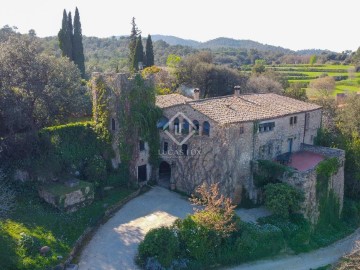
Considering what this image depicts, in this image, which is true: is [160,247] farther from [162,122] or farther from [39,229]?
[162,122]

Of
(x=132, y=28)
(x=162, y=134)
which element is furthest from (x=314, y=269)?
(x=132, y=28)

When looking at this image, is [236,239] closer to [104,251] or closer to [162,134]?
[104,251]

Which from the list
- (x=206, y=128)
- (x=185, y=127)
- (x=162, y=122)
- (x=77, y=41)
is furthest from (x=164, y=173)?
(x=77, y=41)

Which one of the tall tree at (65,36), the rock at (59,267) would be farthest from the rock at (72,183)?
the tall tree at (65,36)

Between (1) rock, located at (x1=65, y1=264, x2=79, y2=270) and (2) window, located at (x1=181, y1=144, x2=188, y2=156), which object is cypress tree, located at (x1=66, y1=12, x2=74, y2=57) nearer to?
(2) window, located at (x1=181, y1=144, x2=188, y2=156)

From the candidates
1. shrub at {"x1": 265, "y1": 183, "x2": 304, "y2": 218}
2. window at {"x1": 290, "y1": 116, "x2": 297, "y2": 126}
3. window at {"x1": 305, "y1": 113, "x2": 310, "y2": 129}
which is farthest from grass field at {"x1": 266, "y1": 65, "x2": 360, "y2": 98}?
shrub at {"x1": 265, "y1": 183, "x2": 304, "y2": 218}

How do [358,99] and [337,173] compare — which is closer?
[337,173]

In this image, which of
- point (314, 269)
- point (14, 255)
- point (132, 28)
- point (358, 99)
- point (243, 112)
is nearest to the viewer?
point (14, 255)

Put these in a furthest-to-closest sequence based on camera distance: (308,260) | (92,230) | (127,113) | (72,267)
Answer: (127,113) → (308,260) → (92,230) → (72,267)
